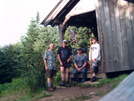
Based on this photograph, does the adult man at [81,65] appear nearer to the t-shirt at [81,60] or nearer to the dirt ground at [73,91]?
the t-shirt at [81,60]

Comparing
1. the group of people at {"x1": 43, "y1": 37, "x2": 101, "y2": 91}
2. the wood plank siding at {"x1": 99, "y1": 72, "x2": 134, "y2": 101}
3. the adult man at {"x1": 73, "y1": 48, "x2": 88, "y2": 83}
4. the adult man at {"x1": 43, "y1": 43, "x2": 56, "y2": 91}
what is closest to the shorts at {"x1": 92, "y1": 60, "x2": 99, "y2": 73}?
the group of people at {"x1": 43, "y1": 37, "x2": 101, "y2": 91}

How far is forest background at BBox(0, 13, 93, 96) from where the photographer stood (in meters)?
7.59

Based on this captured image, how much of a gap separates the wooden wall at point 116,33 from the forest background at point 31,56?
101 inches

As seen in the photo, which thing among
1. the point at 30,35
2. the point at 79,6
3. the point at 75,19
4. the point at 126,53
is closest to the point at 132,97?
the point at 126,53

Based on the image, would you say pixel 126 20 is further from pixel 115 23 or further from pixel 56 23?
pixel 56 23

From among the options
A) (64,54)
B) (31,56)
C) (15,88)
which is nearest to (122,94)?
(64,54)

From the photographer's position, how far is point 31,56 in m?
7.84

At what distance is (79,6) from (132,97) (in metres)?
7.66

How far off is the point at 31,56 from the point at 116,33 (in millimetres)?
3372

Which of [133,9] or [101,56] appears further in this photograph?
[101,56]

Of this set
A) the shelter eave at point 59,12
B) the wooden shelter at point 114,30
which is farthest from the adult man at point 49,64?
the shelter eave at point 59,12

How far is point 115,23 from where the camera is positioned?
23.5 feet

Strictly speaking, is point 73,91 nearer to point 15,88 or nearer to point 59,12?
point 59,12

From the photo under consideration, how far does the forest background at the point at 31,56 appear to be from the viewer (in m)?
7.59
